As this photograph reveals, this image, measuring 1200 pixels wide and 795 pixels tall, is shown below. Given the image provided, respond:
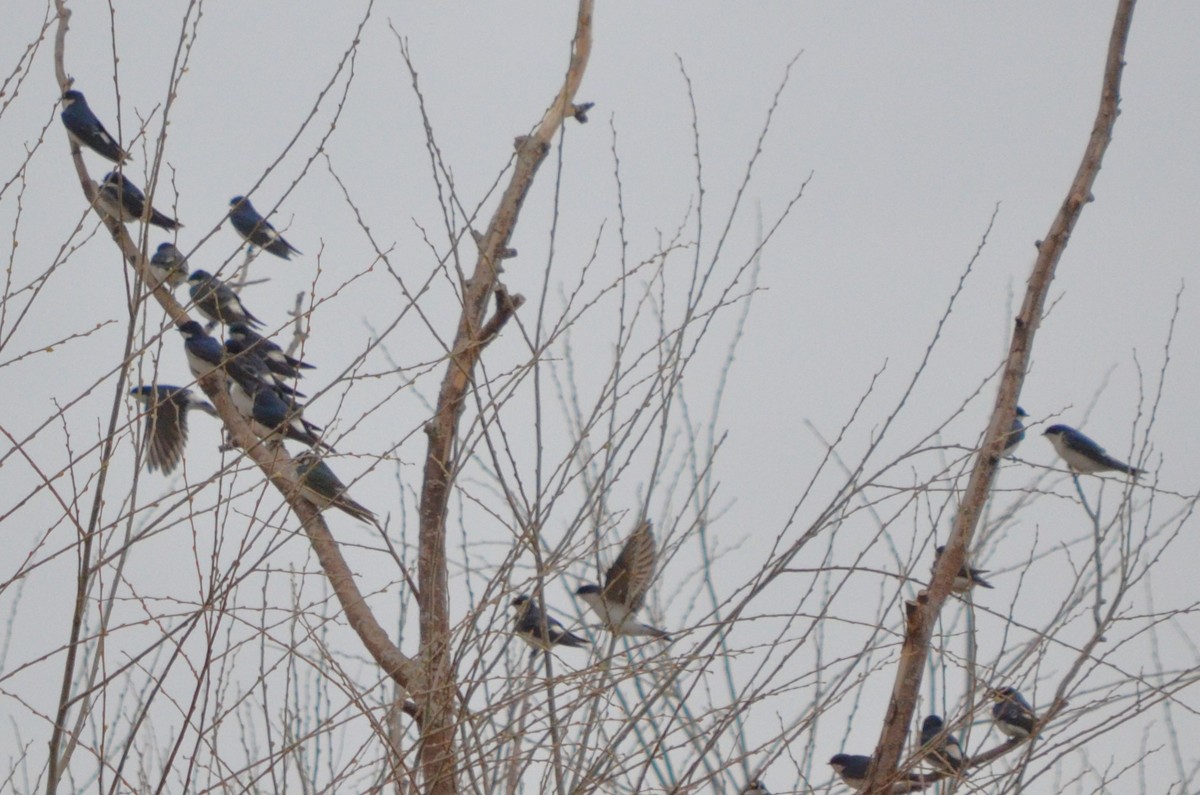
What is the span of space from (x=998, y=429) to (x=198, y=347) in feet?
20.0

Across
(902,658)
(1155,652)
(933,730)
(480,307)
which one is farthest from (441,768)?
(933,730)

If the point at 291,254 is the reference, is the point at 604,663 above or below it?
below

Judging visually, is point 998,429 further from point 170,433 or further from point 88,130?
point 88,130

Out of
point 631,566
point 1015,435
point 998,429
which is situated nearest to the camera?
point 998,429

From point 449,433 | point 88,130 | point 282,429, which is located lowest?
point 282,429

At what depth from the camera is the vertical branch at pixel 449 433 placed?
137 inches

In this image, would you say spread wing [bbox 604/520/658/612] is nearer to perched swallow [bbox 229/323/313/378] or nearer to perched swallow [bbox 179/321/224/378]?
perched swallow [bbox 229/323/313/378]

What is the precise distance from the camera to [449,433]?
4645 mm

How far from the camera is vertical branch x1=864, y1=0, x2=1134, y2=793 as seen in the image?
153 inches

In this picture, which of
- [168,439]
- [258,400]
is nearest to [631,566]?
[258,400]

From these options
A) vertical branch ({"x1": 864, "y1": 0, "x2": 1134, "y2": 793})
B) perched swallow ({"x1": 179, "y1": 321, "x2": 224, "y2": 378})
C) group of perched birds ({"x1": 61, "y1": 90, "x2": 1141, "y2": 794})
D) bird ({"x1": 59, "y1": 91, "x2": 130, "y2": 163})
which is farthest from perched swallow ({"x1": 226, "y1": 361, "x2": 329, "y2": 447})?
vertical branch ({"x1": 864, "y1": 0, "x2": 1134, "y2": 793})

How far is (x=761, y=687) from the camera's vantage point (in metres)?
3.33

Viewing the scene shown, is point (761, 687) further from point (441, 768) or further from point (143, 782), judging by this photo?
point (143, 782)

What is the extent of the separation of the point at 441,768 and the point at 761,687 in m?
0.81
